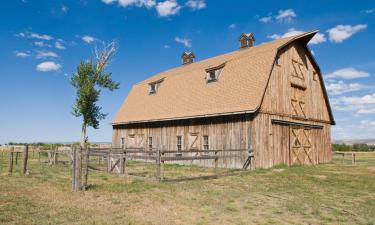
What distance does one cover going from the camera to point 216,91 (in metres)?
21.8

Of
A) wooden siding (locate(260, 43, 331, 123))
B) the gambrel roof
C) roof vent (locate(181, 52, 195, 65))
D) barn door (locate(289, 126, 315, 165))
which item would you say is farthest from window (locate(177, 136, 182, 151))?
roof vent (locate(181, 52, 195, 65))

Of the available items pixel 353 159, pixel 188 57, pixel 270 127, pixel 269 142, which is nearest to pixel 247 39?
pixel 188 57

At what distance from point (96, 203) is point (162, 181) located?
4.30m

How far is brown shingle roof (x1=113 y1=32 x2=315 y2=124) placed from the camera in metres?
19.3

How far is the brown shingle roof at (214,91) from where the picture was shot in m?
19.3

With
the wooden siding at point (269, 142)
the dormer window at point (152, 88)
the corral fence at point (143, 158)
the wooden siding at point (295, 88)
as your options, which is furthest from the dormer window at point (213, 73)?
the dormer window at point (152, 88)

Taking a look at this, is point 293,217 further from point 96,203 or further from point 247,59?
point 247,59

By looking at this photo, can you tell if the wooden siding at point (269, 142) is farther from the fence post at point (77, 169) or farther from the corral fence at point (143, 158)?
the fence post at point (77, 169)

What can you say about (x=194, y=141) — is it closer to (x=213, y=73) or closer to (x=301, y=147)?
(x=213, y=73)

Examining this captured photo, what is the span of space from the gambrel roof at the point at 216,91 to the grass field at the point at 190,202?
6.93 m

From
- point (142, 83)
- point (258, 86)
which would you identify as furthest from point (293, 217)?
point (142, 83)

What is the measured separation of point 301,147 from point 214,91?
23.8 ft

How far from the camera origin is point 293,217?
7664mm

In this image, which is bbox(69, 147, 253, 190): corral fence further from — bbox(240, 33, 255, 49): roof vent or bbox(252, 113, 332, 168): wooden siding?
bbox(240, 33, 255, 49): roof vent
